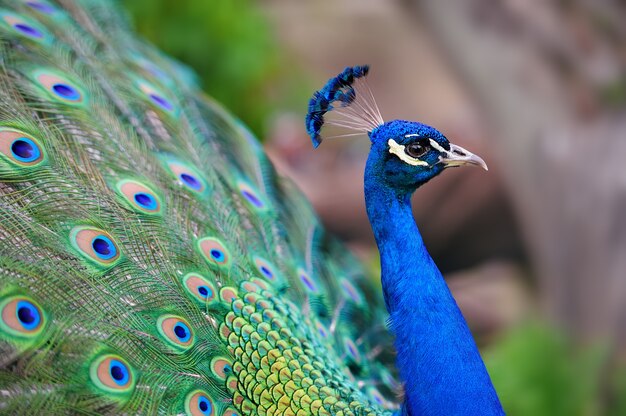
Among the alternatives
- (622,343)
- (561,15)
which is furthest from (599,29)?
(622,343)

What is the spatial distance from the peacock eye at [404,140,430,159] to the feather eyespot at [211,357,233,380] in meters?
0.55

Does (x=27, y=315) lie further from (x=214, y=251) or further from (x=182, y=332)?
(x=214, y=251)

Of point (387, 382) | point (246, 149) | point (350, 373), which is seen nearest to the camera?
point (350, 373)

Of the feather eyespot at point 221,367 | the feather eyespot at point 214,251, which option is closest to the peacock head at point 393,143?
the feather eyespot at point 214,251

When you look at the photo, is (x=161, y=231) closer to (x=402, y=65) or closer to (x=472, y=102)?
(x=472, y=102)

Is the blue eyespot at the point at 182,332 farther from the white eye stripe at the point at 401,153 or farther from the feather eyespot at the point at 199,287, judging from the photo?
the white eye stripe at the point at 401,153

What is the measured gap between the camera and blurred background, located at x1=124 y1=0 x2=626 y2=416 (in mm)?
3217

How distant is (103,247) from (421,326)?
631 millimetres

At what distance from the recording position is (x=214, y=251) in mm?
1751

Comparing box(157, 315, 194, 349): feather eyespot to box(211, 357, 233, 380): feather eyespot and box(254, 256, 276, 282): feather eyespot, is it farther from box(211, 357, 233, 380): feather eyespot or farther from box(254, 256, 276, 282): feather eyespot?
box(254, 256, 276, 282): feather eyespot

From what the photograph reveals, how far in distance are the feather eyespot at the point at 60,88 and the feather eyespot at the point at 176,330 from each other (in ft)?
1.86

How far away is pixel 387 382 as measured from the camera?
2014 millimetres

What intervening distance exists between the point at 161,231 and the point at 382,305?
84 centimetres

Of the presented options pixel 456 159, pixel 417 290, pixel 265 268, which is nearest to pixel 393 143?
pixel 456 159
